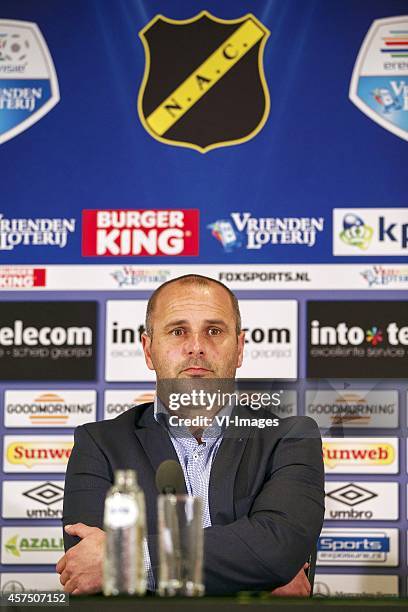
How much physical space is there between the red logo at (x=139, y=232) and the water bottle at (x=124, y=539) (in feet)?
7.01

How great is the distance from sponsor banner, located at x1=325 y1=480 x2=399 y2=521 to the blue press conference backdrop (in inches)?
1.2

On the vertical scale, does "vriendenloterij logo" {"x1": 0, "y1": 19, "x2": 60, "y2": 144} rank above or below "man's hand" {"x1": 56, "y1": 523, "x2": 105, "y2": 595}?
above

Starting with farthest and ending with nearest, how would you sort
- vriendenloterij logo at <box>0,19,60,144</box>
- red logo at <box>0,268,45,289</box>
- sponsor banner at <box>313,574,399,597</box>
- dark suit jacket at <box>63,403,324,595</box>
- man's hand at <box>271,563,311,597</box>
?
1. vriendenloterij logo at <box>0,19,60,144</box>
2. red logo at <box>0,268,45,289</box>
3. sponsor banner at <box>313,574,399,597</box>
4. man's hand at <box>271,563,311,597</box>
5. dark suit jacket at <box>63,403,324,595</box>

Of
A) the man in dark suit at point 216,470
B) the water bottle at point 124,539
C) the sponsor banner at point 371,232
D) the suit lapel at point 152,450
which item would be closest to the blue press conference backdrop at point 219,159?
the sponsor banner at point 371,232

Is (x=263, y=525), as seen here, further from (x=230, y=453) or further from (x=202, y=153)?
(x=202, y=153)

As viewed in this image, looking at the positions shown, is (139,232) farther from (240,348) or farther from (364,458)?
(364,458)

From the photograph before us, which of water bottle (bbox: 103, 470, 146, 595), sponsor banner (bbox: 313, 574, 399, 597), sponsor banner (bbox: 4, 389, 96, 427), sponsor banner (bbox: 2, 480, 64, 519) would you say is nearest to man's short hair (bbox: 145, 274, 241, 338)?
sponsor banner (bbox: 4, 389, 96, 427)

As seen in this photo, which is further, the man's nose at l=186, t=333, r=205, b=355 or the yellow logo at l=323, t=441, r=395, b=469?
the yellow logo at l=323, t=441, r=395, b=469

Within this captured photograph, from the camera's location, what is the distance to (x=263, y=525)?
283 centimetres

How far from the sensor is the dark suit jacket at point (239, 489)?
2.74 meters

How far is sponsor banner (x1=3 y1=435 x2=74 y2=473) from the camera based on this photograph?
3.78 metres

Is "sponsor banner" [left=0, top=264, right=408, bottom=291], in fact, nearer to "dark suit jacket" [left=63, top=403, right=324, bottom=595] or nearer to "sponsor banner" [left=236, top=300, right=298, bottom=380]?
"sponsor banner" [left=236, top=300, right=298, bottom=380]

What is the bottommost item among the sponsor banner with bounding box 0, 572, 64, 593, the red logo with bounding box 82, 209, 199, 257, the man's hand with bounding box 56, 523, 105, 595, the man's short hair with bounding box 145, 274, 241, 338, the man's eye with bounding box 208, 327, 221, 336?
the sponsor banner with bounding box 0, 572, 64, 593

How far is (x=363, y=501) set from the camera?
3.70 metres
